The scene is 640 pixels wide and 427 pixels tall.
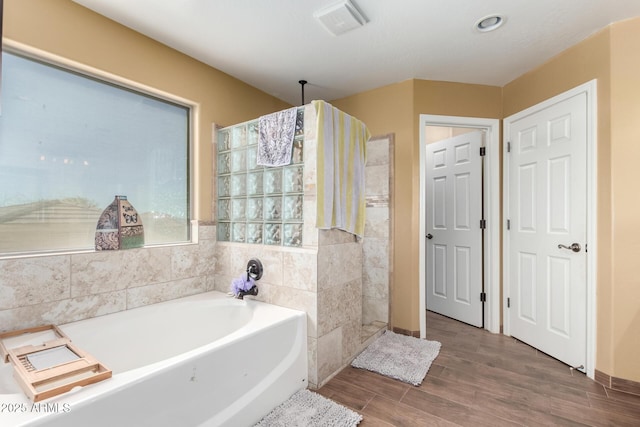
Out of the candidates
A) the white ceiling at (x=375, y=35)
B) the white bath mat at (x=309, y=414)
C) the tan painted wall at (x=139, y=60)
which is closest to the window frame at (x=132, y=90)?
the tan painted wall at (x=139, y=60)

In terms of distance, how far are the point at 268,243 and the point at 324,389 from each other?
1.04 metres

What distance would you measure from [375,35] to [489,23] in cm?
74

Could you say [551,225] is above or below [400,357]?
above

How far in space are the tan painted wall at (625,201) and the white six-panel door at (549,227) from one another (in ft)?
0.60

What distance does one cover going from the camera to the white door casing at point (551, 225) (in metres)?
2.12

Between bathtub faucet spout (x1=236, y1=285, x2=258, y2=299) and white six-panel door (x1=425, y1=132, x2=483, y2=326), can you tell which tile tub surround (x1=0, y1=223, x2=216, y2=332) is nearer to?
bathtub faucet spout (x1=236, y1=285, x2=258, y2=299)

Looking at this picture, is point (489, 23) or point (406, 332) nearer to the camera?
point (489, 23)

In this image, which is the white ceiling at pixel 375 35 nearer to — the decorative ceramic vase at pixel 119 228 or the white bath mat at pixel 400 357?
the decorative ceramic vase at pixel 119 228

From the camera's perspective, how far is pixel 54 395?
1.00 meters

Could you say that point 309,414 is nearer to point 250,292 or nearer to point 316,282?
point 316,282

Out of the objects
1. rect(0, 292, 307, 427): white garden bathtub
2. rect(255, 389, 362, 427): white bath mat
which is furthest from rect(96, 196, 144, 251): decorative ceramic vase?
rect(255, 389, 362, 427): white bath mat

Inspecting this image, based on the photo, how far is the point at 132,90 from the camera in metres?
2.13

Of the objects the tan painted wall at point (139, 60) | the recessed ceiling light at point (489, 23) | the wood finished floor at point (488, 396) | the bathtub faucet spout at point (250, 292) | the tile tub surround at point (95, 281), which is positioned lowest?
the wood finished floor at point (488, 396)

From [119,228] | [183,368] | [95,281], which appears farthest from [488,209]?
[95,281]
